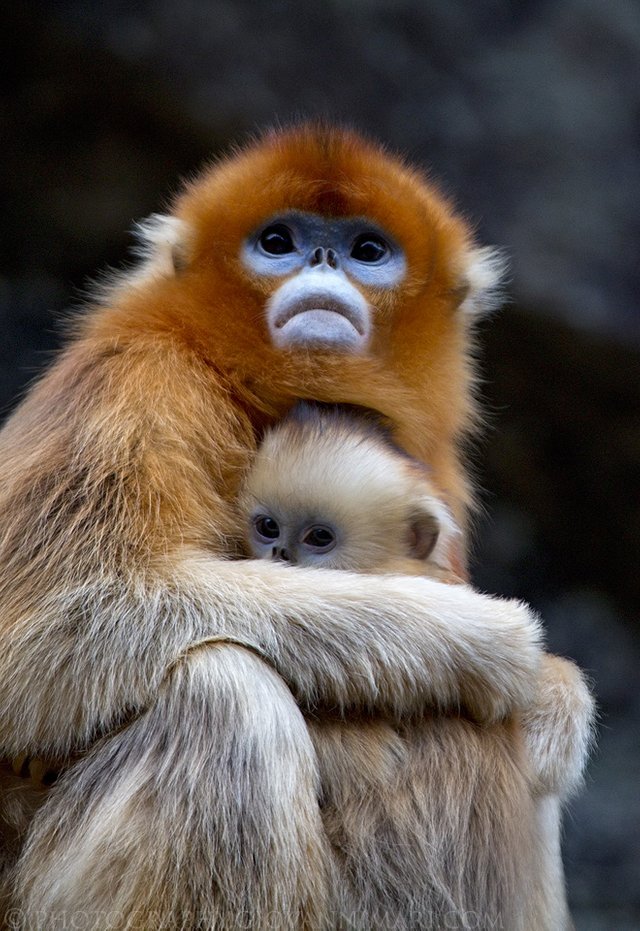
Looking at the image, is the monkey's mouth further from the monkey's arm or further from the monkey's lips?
the monkey's arm

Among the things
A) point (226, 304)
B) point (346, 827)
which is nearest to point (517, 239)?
point (226, 304)

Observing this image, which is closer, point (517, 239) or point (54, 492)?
point (54, 492)

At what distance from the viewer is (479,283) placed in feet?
12.5

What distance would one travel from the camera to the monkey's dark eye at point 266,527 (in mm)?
3137

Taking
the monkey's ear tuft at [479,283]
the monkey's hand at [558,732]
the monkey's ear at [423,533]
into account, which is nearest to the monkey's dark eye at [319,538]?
the monkey's ear at [423,533]

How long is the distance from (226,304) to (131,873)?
150cm

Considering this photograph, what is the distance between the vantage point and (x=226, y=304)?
3.30m

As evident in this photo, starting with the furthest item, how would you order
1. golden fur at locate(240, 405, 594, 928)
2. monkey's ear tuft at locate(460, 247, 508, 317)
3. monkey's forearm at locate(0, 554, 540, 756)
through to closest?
monkey's ear tuft at locate(460, 247, 508, 317) < golden fur at locate(240, 405, 594, 928) < monkey's forearm at locate(0, 554, 540, 756)

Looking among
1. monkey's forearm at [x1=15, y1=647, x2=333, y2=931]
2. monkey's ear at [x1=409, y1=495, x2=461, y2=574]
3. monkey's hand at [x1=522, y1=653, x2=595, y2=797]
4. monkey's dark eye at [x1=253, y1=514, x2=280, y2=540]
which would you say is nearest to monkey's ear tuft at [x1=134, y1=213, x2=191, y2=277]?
monkey's dark eye at [x1=253, y1=514, x2=280, y2=540]

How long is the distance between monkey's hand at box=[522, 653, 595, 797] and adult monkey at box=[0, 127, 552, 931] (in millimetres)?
238

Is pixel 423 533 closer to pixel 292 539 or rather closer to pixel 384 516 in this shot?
pixel 384 516

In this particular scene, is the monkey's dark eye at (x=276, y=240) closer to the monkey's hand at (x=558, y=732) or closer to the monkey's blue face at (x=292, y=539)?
the monkey's blue face at (x=292, y=539)

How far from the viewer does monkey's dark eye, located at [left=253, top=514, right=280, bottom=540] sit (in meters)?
3.14

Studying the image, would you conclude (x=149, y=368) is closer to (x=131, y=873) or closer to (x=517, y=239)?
(x=131, y=873)
